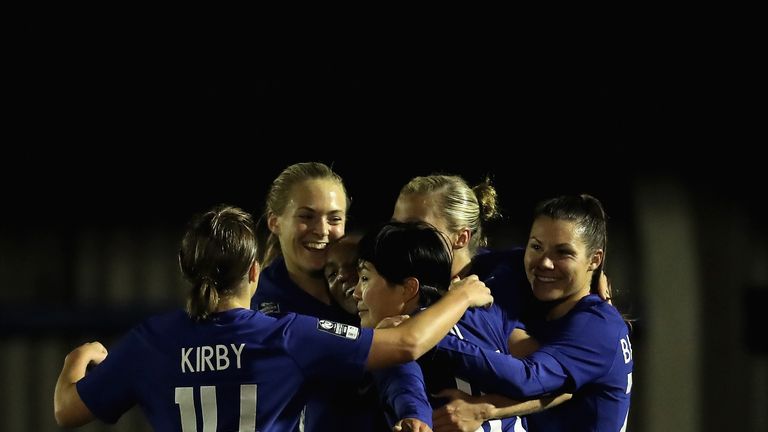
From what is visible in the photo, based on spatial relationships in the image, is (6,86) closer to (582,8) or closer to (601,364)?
(582,8)

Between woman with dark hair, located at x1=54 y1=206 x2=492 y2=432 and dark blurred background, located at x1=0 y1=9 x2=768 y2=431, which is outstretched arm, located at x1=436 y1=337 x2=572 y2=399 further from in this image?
dark blurred background, located at x1=0 y1=9 x2=768 y2=431

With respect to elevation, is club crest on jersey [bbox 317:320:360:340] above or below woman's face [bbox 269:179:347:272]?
below

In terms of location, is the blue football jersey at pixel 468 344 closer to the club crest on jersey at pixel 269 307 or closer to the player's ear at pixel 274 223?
the club crest on jersey at pixel 269 307

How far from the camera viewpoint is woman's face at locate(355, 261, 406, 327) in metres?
2.75

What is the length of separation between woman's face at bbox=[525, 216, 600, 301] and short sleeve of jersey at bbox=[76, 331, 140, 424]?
109 cm

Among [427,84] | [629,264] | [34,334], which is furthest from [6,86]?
[629,264]

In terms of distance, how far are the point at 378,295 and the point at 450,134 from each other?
3958mm

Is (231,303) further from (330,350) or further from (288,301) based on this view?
(288,301)

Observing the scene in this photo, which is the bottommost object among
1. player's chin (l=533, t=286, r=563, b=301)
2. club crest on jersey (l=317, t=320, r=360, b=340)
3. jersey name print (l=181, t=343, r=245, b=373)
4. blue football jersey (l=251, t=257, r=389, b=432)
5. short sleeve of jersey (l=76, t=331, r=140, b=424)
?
blue football jersey (l=251, t=257, r=389, b=432)

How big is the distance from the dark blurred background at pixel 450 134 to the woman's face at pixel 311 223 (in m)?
2.77

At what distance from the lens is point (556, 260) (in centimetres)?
308

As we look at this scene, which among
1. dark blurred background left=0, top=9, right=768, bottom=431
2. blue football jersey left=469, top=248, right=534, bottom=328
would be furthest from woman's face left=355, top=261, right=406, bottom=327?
dark blurred background left=0, top=9, right=768, bottom=431

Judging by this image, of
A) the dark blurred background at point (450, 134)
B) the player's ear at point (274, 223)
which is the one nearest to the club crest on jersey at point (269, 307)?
the player's ear at point (274, 223)

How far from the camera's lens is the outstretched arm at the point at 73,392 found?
2.82m
